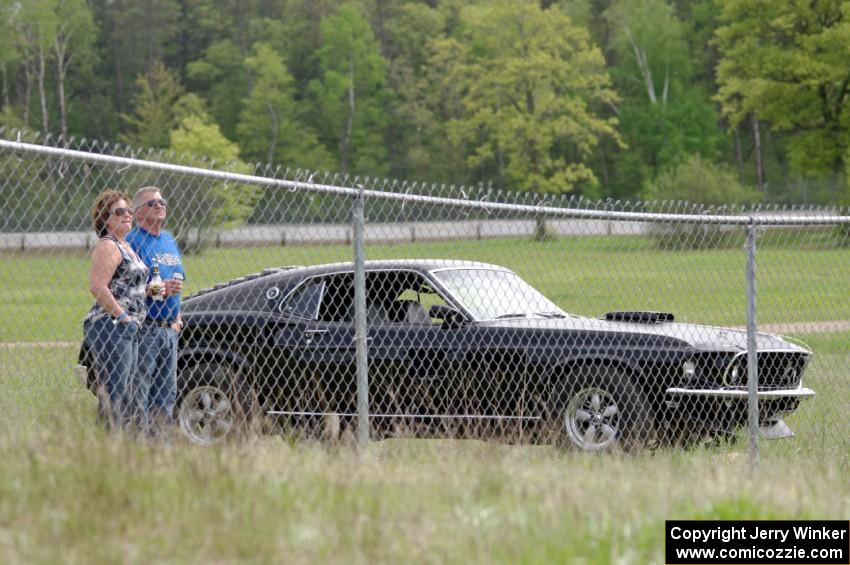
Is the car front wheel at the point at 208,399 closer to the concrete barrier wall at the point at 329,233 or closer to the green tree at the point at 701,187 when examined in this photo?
the concrete barrier wall at the point at 329,233

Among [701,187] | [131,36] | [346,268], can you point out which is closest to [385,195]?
[346,268]

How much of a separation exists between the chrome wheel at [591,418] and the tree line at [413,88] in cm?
4715

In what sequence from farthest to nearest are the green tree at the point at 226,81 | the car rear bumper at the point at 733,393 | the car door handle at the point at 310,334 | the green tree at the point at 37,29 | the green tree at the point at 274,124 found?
1. the green tree at the point at 226,81
2. the green tree at the point at 274,124
3. the green tree at the point at 37,29
4. the car door handle at the point at 310,334
5. the car rear bumper at the point at 733,393

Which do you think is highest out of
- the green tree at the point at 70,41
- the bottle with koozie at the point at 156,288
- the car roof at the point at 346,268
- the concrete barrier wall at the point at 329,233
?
the green tree at the point at 70,41

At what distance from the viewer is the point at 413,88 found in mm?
80000

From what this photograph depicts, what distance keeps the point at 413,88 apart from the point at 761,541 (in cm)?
7572

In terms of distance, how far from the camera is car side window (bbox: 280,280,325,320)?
9.39 meters

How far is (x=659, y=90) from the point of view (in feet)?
262

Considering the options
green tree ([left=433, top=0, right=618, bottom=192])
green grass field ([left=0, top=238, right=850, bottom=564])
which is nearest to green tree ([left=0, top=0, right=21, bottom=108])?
green tree ([left=433, top=0, right=618, bottom=192])

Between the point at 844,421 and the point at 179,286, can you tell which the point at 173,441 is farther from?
the point at 844,421

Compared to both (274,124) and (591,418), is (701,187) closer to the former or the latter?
(274,124)

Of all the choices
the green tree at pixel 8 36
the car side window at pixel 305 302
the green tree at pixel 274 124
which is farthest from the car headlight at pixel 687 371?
the green tree at pixel 8 36

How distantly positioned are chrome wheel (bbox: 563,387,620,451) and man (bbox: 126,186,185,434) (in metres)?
2.65

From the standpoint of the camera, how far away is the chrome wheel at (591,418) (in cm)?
882
